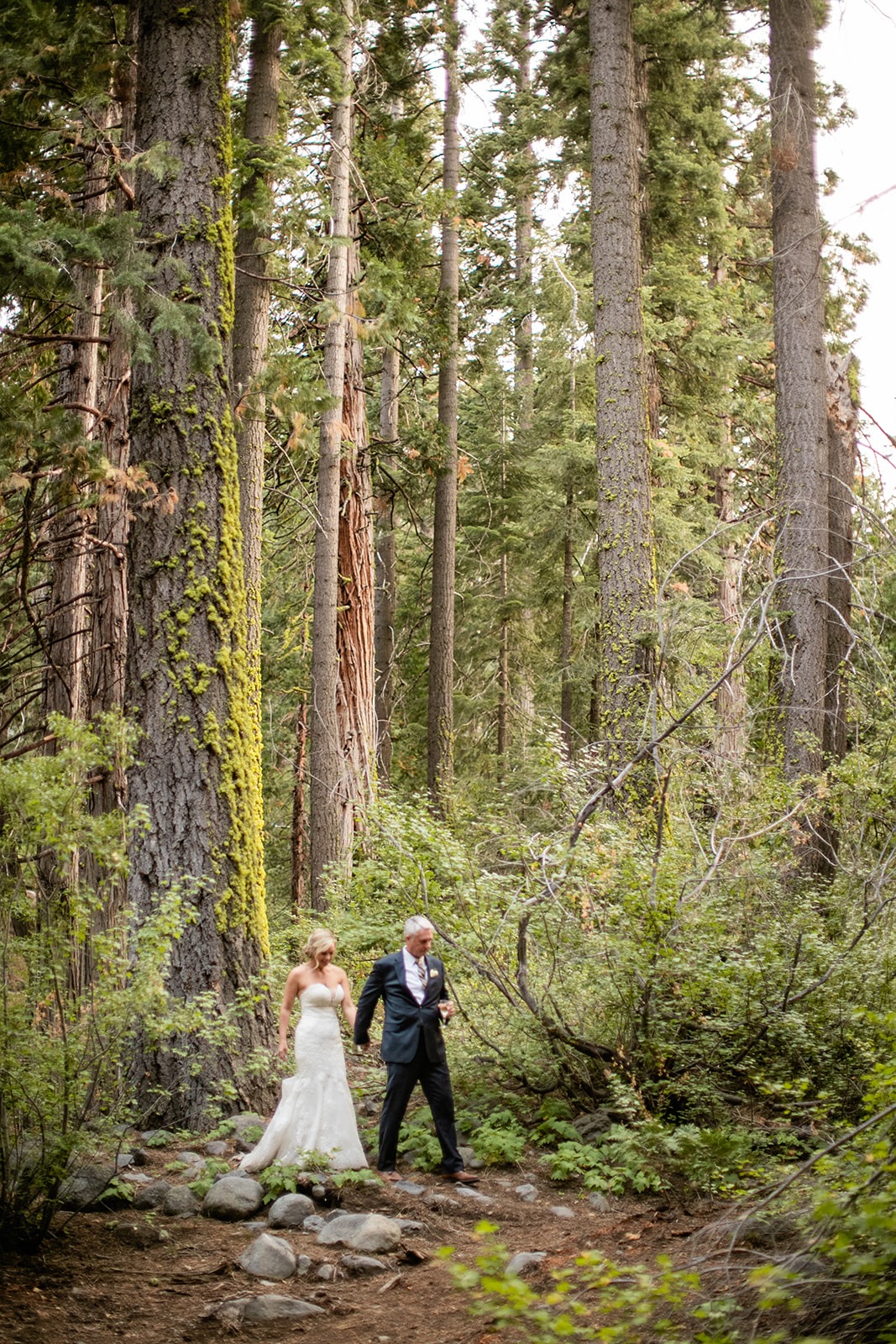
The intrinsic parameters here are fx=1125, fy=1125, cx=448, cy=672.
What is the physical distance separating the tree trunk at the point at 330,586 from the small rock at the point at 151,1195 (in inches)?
300

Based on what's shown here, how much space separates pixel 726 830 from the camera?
29.0 ft

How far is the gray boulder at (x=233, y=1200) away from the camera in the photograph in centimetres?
620

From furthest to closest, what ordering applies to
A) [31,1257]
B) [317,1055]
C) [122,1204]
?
[317,1055] < [122,1204] < [31,1257]

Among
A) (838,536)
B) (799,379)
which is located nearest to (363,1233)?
(838,536)

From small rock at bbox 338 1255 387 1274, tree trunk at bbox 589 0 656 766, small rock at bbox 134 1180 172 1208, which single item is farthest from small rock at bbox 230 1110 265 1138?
tree trunk at bbox 589 0 656 766

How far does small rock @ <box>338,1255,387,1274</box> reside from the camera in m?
5.52

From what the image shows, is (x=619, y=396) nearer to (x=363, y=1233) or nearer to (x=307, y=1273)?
(x=363, y=1233)

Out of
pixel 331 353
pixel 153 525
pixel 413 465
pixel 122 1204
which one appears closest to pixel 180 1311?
pixel 122 1204

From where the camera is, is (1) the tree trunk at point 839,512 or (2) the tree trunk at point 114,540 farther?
(1) the tree trunk at point 839,512

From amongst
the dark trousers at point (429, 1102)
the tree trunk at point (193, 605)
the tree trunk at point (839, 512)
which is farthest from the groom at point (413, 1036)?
the tree trunk at point (839, 512)

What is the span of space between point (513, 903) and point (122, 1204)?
2.95 m

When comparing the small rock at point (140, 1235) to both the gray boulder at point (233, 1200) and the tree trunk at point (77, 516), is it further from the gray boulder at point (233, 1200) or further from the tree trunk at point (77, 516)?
the tree trunk at point (77, 516)

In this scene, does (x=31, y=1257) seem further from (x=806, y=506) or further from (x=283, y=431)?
(x=283, y=431)

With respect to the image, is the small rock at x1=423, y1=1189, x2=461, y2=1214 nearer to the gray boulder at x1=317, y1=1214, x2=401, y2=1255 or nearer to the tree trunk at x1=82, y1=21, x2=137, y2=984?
the gray boulder at x1=317, y1=1214, x2=401, y2=1255
